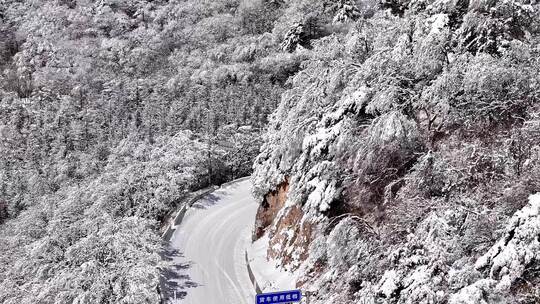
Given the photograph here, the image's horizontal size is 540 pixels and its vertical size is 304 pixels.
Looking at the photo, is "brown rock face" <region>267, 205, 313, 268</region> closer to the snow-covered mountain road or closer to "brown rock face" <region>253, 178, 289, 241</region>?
"brown rock face" <region>253, 178, 289, 241</region>

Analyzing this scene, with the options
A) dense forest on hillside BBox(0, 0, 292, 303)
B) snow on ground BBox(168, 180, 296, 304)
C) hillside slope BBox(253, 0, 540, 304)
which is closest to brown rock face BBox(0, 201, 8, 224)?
dense forest on hillside BBox(0, 0, 292, 303)

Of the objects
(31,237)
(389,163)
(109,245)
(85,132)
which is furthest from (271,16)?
(389,163)

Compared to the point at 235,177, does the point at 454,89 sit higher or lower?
higher

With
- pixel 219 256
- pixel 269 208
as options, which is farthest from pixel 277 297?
pixel 219 256

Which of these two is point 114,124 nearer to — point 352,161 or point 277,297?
point 352,161

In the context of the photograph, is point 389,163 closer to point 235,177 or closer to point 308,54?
point 235,177

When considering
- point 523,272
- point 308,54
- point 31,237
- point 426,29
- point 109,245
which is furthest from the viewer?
point 308,54
